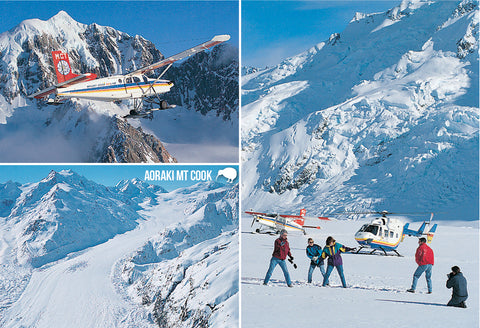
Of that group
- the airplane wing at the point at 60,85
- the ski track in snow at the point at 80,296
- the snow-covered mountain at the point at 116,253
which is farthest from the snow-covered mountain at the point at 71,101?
the ski track in snow at the point at 80,296

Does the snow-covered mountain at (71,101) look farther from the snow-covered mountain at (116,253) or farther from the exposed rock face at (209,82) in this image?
the snow-covered mountain at (116,253)

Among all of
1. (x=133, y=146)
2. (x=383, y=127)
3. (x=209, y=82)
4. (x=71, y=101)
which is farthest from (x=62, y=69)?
(x=383, y=127)

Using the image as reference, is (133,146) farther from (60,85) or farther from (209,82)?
(60,85)

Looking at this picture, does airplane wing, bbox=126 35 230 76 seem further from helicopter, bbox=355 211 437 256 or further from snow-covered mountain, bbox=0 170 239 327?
helicopter, bbox=355 211 437 256

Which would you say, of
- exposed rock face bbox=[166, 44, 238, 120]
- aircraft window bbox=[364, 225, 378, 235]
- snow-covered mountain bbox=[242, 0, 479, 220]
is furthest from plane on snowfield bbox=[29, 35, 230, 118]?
snow-covered mountain bbox=[242, 0, 479, 220]

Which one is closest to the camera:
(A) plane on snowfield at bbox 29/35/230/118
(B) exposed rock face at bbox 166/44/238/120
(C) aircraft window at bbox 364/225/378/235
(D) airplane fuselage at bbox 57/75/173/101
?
(A) plane on snowfield at bbox 29/35/230/118

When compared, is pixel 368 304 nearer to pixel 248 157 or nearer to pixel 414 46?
pixel 248 157

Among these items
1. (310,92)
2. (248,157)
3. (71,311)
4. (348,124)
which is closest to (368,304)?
(71,311)

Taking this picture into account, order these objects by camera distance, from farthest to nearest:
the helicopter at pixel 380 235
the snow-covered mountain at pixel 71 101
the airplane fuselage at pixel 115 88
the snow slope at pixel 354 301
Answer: the snow-covered mountain at pixel 71 101 → the helicopter at pixel 380 235 → the airplane fuselage at pixel 115 88 → the snow slope at pixel 354 301
